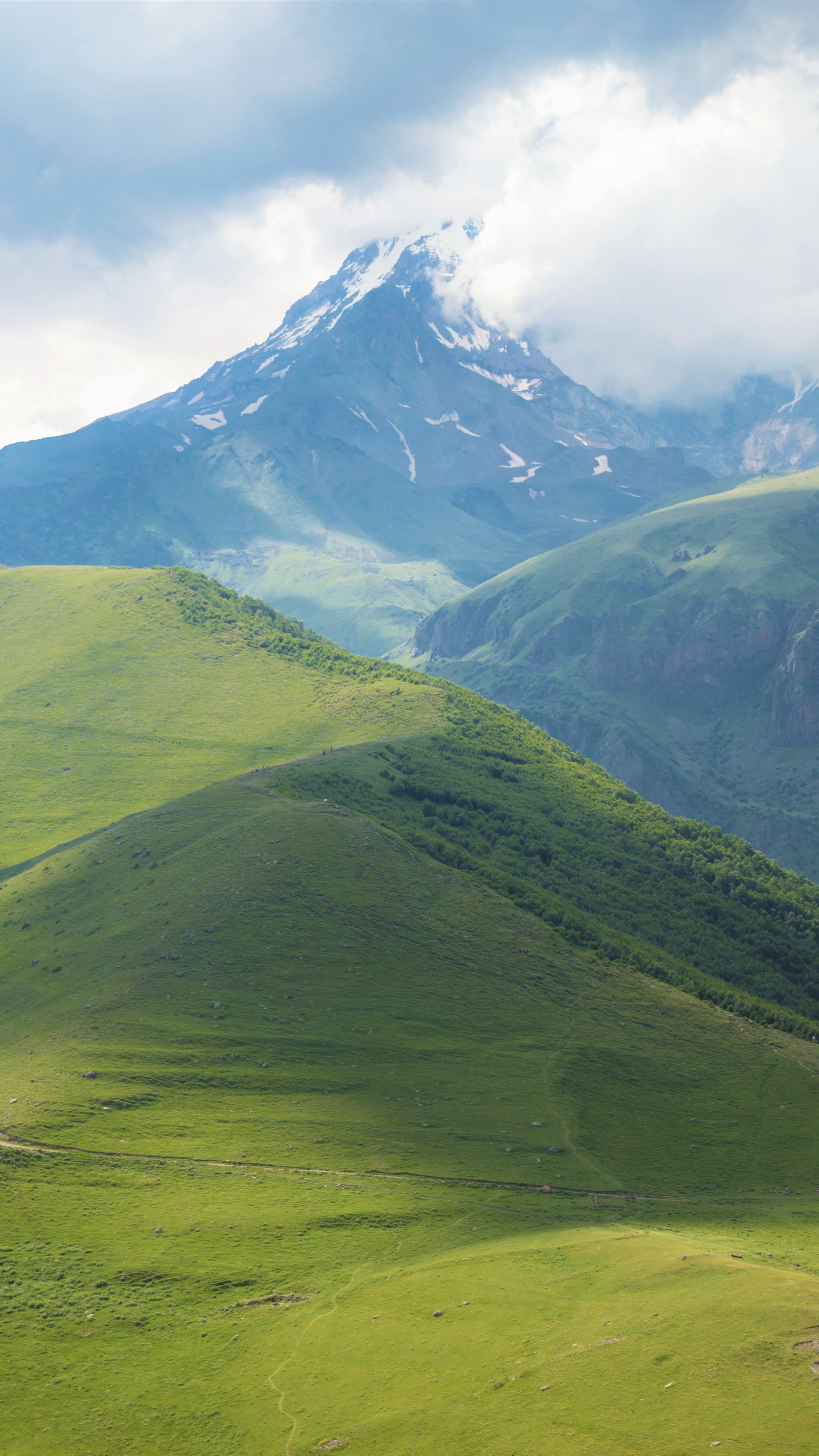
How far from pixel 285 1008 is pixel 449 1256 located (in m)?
27.6

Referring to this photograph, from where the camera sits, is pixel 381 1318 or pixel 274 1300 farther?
pixel 274 1300

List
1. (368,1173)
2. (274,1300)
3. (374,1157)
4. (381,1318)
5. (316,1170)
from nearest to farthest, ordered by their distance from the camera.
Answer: (381,1318) → (274,1300) → (316,1170) → (368,1173) → (374,1157)

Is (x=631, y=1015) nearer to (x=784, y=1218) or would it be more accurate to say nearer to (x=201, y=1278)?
(x=784, y=1218)

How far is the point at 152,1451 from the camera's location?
106ft

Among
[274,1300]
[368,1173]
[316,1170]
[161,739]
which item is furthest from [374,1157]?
[161,739]

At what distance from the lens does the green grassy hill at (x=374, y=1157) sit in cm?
3331

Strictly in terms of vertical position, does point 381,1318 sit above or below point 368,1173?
below

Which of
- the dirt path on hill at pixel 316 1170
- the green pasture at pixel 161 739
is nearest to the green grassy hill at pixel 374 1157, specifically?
the dirt path on hill at pixel 316 1170

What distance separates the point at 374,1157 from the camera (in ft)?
179

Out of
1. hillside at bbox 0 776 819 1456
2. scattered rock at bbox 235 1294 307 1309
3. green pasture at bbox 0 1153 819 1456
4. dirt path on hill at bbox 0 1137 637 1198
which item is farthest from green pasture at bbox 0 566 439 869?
scattered rock at bbox 235 1294 307 1309

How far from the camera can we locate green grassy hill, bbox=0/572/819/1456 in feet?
109

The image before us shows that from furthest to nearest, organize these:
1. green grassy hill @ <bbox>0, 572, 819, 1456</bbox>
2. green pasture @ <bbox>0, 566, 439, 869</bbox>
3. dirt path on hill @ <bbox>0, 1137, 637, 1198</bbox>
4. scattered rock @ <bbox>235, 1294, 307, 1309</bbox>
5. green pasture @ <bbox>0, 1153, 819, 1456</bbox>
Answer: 1. green pasture @ <bbox>0, 566, 439, 869</bbox>
2. dirt path on hill @ <bbox>0, 1137, 637, 1198</bbox>
3. scattered rock @ <bbox>235, 1294, 307, 1309</bbox>
4. green grassy hill @ <bbox>0, 572, 819, 1456</bbox>
5. green pasture @ <bbox>0, 1153, 819, 1456</bbox>

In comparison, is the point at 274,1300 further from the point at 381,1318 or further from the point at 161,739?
the point at 161,739

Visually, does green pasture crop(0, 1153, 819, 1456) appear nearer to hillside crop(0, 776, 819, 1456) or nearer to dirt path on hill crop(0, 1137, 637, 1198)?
hillside crop(0, 776, 819, 1456)
